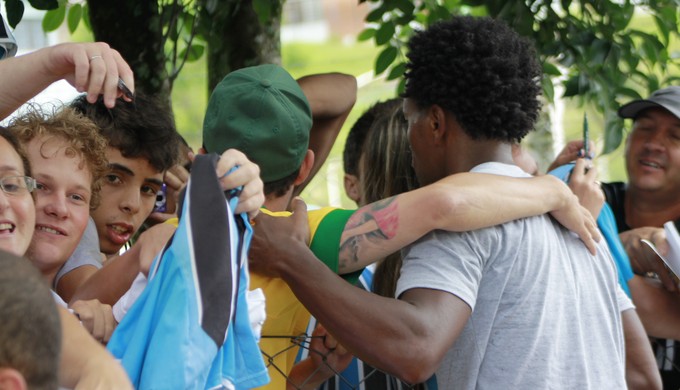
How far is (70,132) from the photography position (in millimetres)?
2736

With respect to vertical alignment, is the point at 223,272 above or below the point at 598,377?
above

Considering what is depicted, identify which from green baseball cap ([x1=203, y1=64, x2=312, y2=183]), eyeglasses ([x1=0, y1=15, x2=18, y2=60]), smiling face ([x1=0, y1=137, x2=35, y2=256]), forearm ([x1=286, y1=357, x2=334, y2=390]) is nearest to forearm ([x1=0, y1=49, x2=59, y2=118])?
smiling face ([x1=0, y1=137, x2=35, y2=256])

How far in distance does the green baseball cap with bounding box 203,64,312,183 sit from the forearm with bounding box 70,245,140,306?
35 centimetres

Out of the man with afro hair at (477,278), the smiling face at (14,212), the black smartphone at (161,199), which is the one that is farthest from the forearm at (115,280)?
the black smartphone at (161,199)

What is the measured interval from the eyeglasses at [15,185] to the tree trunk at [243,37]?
2.16 metres

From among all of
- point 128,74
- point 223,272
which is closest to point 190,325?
point 223,272

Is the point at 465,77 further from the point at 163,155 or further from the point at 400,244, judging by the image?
the point at 163,155

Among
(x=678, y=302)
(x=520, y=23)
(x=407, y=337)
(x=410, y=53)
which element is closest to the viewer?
(x=407, y=337)

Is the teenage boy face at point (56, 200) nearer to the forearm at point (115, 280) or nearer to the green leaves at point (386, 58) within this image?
the forearm at point (115, 280)

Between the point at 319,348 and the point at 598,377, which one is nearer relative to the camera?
the point at 598,377

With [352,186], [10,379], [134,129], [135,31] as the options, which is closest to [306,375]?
[134,129]

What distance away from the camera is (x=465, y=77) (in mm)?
2521

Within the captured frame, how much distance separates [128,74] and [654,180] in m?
2.57

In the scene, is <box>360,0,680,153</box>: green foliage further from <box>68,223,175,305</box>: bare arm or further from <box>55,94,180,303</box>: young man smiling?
<box>68,223,175,305</box>: bare arm
